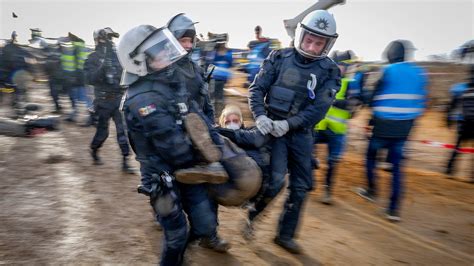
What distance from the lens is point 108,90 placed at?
5.66 m

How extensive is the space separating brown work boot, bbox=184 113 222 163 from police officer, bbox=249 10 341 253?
83cm

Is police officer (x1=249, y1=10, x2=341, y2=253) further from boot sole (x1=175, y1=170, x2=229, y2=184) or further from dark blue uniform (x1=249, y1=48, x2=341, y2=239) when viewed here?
boot sole (x1=175, y1=170, x2=229, y2=184)

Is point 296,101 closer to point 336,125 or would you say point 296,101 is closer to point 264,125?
point 264,125

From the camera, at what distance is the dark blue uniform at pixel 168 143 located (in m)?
2.43

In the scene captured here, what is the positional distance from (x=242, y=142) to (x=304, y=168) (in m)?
0.68

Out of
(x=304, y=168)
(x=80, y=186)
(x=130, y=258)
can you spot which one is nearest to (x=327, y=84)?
(x=304, y=168)

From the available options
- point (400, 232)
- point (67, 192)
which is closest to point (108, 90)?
point (67, 192)

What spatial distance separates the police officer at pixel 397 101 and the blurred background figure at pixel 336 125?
44cm

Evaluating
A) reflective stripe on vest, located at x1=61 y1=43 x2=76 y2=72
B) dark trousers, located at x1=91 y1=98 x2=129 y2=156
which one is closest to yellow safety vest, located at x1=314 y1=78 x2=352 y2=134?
dark trousers, located at x1=91 y1=98 x2=129 y2=156

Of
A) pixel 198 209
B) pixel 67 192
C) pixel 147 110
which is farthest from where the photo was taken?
pixel 67 192

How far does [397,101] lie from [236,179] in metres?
2.56

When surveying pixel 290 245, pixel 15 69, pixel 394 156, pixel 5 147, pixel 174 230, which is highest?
pixel 15 69

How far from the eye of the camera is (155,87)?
2516 mm

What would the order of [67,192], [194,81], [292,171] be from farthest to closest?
1. [67,192]
2. [292,171]
3. [194,81]
